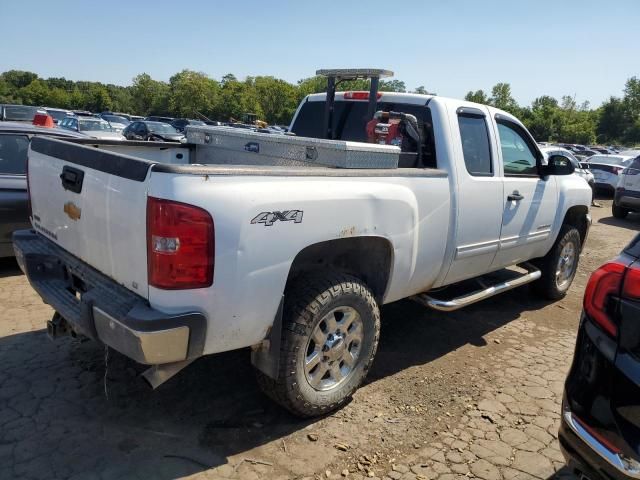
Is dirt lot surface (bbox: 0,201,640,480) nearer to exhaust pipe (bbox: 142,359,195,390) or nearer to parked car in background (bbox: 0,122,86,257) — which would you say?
exhaust pipe (bbox: 142,359,195,390)

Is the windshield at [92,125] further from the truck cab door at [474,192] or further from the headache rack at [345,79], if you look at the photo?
the truck cab door at [474,192]

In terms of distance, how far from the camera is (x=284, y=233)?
2.65m

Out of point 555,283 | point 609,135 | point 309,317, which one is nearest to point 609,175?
point 555,283

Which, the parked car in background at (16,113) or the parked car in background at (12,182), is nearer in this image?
the parked car in background at (12,182)

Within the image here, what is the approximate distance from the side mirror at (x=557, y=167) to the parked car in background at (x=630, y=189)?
8762mm

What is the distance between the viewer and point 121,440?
2881mm

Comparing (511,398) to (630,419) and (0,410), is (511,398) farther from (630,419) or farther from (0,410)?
(0,410)

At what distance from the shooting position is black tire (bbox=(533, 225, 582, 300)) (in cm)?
556

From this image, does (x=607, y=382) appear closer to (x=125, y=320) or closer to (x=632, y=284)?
(x=632, y=284)

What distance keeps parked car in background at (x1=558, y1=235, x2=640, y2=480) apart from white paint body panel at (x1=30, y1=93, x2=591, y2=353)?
4.42 ft

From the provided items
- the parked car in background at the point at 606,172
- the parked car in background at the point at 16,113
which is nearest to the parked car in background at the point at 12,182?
the parked car in background at the point at 16,113

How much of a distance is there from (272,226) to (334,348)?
1024 mm

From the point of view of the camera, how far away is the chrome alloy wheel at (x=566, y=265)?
5727 millimetres

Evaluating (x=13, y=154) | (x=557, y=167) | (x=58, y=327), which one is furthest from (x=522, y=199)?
(x=13, y=154)
